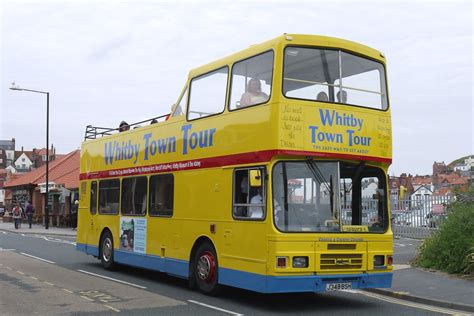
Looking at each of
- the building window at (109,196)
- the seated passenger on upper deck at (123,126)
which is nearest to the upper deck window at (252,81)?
the seated passenger on upper deck at (123,126)

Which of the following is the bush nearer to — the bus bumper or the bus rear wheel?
the bus bumper

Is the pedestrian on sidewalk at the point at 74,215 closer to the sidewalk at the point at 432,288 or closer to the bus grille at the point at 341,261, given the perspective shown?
the sidewalk at the point at 432,288

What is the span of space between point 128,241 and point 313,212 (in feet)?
20.3

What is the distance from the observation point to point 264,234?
31.5 ft

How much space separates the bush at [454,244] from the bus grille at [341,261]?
4.32m

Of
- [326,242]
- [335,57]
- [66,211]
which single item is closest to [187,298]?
[326,242]

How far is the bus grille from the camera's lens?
31.9 ft

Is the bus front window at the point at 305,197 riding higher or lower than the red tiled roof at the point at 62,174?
lower

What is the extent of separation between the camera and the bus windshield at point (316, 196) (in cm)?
966

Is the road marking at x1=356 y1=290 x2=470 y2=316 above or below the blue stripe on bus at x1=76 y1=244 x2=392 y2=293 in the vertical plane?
below

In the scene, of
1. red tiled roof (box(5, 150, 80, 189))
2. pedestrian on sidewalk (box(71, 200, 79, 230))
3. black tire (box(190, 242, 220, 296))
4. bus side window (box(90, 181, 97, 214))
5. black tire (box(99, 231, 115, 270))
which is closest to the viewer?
black tire (box(190, 242, 220, 296))

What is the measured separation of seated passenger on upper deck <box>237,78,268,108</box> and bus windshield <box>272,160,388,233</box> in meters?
1.24

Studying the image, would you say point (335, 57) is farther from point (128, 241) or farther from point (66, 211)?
point (66, 211)

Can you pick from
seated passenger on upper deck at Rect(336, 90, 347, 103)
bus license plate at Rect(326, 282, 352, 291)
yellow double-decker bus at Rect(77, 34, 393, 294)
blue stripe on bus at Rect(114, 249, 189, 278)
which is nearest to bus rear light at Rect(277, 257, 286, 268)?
yellow double-decker bus at Rect(77, 34, 393, 294)
